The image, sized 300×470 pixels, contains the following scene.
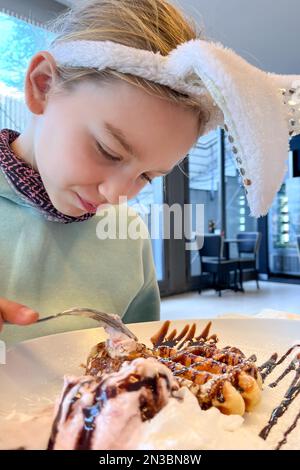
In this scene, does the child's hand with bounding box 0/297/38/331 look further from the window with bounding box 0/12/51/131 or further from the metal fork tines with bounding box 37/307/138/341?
the window with bounding box 0/12/51/131

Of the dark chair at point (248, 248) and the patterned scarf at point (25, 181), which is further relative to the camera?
the dark chair at point (248, 248)

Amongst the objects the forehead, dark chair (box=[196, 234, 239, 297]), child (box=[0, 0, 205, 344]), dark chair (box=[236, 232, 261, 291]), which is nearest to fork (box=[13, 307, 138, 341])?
child (box=[0, 0, 205, 344])

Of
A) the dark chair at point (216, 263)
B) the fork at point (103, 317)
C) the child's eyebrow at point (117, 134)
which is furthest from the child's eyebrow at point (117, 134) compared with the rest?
the dark chair at point (216, 263)

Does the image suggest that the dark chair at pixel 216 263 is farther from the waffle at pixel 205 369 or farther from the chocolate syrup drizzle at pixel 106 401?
the chocolate syrup drizzle at pixel 106 401

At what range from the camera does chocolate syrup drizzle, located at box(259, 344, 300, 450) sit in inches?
17.0

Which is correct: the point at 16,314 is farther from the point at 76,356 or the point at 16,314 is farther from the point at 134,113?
the point at 134,113

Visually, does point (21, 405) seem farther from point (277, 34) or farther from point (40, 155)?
point (277, 34)

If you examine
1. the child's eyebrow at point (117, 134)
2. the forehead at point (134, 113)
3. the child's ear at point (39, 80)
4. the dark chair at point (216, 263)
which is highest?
the child's ear at point (39, 80)

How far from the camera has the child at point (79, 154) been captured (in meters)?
0.53

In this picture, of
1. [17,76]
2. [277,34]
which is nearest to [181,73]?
[17,76]

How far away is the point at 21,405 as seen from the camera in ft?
1.46

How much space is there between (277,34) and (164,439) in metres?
3.64

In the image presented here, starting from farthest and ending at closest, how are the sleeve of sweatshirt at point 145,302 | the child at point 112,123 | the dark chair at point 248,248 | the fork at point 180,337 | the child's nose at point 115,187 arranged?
the dark chair at point 248,248 < the sleeve of sweatshirt at point 145,302 < the fork at point 180,337 < the child's nose at point 115,187 < the child at point 112,123

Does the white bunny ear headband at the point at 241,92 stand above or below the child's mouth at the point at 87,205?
above
